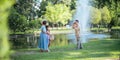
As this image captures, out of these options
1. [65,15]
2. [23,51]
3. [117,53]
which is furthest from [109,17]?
[23,51]

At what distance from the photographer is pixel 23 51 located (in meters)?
7.20

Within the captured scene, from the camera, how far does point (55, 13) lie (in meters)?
8.62

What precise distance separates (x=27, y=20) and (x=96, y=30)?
6.20 ft

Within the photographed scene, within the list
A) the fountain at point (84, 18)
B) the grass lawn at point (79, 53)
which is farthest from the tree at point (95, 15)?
the grass lawn at point (79, 53)

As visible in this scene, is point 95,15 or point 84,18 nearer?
point 95,15

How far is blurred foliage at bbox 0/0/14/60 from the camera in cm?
61

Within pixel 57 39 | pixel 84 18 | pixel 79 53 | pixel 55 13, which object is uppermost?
pixel 55 13

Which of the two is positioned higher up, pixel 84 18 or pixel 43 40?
pixel 84 18

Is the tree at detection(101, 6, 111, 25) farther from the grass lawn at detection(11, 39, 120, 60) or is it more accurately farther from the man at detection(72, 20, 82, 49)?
the man at detection(72, 20, 82, 49)

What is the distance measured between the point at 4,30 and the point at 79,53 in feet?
20.7

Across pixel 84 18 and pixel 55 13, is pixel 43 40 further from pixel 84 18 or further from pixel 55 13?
pixel 84 18

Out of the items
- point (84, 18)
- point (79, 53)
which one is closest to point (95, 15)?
point (84, 18)

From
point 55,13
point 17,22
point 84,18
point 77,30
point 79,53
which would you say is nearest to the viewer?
point 79,53

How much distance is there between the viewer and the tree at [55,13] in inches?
319
